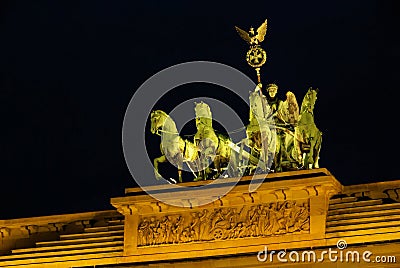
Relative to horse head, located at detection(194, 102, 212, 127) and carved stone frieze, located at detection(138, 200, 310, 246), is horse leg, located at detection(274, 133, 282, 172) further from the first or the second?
horse head, located at detection(194, 102, 212, 127)

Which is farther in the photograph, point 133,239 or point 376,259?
point 133,239

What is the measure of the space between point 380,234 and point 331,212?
4.44ft

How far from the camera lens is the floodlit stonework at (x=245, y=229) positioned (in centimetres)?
2645

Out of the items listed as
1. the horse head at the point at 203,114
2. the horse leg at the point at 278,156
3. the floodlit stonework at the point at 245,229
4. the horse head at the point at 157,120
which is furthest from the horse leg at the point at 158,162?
the horse leg at the point at 278,156

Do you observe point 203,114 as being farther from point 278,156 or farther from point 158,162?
point 278,156

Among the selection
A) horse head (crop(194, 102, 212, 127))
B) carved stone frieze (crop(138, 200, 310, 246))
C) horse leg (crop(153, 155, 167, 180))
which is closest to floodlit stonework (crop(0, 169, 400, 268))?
carved stone frieze (crop(138, 200, 310, 246))

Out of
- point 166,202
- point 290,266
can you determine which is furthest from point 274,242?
point 166,202

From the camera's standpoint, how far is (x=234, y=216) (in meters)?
27.6

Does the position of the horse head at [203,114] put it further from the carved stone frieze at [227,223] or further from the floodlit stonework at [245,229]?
the carved stone frieze at [227,223]

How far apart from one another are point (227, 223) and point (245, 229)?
438 mm

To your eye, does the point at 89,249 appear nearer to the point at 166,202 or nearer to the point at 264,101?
the point at 166,202

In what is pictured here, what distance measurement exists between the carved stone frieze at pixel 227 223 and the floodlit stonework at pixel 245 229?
0.8 inches

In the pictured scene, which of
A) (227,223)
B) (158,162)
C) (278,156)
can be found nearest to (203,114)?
(158,162)

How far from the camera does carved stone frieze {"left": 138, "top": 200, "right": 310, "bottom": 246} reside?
27.0 metres
